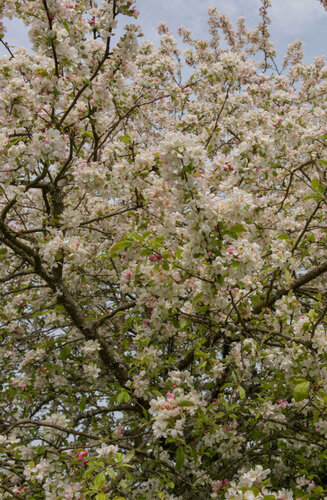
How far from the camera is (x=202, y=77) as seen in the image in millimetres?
6207

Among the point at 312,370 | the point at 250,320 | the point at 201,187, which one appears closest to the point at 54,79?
the point at 201,187

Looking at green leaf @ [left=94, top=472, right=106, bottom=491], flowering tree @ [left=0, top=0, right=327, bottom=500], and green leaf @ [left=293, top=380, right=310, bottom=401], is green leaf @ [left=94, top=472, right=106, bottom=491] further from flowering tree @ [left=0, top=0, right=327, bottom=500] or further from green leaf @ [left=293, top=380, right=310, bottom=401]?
green leaf @ [left=293, top=380, right=310, bottom=401]

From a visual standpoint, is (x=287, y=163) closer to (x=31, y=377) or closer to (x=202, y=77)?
(x=202, y=77)

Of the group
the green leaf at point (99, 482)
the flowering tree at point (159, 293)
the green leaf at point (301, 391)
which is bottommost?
the green leaf at point (301, 391)

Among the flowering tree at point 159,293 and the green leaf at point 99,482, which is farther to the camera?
the flowering tree at point 159,293

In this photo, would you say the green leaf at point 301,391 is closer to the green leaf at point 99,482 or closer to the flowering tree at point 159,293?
the flowering tree at point 159,293

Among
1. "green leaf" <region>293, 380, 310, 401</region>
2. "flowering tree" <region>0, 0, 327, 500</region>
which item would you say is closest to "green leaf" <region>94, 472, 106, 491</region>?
"flowering tree" <region>0, 0, 327, 500</region>

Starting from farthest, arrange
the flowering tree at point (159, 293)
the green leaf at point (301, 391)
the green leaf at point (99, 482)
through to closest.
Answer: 1. the flowering tree at point (159, 293)
2. the green leaf at point (99, 482)
3. the green leaf at point (301, 391)

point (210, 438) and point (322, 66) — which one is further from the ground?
point (322, 66)

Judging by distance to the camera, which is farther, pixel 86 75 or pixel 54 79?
pixel 86 75

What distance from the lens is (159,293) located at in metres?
3.17

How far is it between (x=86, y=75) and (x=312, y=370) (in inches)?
Answer: 134

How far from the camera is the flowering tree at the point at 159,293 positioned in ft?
8.92

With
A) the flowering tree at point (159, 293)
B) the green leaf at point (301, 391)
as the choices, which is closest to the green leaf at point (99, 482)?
the flowering tree at point (159, 293)
